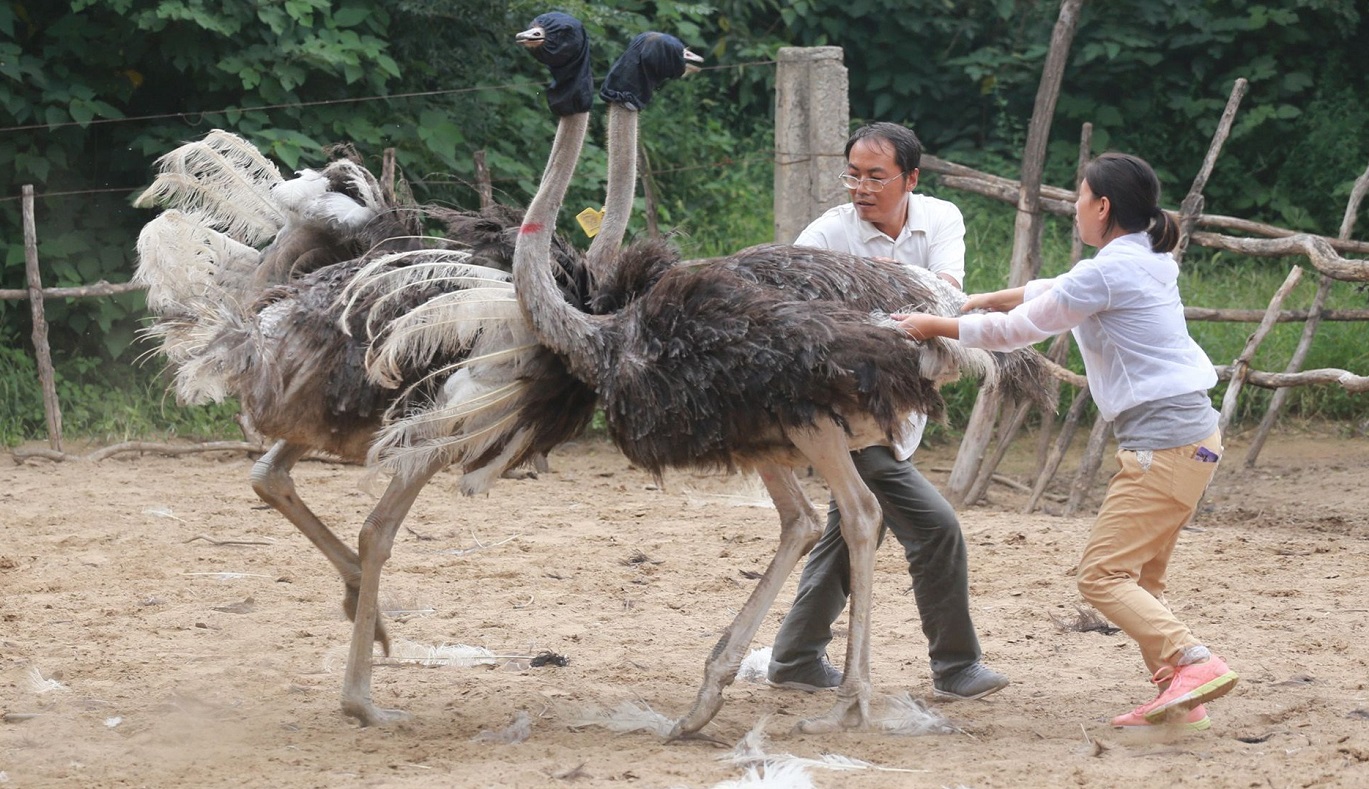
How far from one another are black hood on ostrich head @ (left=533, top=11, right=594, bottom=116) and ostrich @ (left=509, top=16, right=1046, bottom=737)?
40mm

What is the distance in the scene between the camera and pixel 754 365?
3.75m

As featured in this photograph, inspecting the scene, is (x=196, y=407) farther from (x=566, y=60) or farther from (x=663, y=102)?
(x=566, y=60)

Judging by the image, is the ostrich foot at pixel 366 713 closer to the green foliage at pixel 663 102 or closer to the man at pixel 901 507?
the man at pixel 901 507

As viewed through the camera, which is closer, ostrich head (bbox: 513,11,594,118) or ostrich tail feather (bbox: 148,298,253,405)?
ostrich head (bbox: 513,11,594,118)

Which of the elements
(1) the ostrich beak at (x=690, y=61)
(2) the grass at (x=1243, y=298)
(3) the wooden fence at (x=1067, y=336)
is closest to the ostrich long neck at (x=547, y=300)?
(1) the ostrich beak at (x=690, y=61)

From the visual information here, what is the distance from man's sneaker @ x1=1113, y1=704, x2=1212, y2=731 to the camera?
3.88 meters

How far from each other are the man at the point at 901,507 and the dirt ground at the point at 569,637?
0.40 ft

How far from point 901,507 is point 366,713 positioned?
5.27 ft

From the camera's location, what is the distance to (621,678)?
4746 millimetres

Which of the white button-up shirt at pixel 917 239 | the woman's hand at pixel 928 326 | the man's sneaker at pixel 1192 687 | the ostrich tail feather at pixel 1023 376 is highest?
the white button-up shirt at pixel 917 239

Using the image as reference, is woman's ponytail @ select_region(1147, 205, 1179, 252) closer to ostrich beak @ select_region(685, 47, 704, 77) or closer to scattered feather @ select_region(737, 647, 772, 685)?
ostrich beak @ select_region(685, 47, 704, 77)

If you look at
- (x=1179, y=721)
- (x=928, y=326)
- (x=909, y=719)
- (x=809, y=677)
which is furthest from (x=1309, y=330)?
(x=928, y=326)

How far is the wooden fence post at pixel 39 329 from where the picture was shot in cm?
834

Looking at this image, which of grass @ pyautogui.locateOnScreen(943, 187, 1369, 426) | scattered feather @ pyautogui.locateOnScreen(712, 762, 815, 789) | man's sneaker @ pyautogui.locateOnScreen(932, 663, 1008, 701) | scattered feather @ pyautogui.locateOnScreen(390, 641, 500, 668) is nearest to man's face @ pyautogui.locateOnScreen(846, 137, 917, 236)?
man's sneaker @ pyautogui.locateOnScreen(932, 663, 1008, 701)
